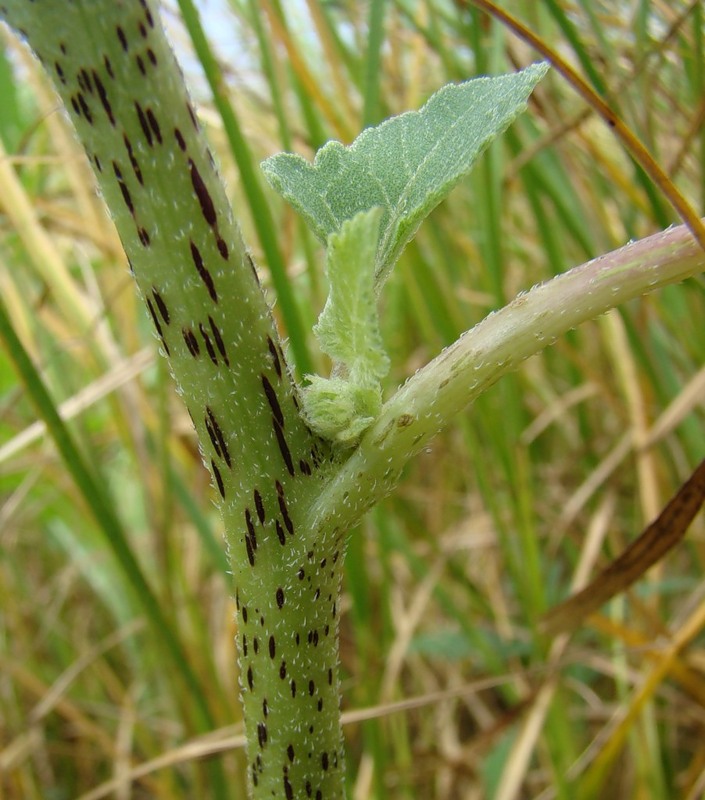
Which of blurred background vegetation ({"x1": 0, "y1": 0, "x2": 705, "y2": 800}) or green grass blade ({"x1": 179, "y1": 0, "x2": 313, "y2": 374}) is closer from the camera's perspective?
green grass blade ({"x1": 179, "y1": 0, "x2": 313, "y2": 374})

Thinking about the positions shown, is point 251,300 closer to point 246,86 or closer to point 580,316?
point 580,316

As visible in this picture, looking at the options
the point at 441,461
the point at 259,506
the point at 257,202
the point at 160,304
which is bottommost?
the point at 441,461

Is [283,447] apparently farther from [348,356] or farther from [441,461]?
[441,461]

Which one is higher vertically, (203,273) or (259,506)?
(203,273)

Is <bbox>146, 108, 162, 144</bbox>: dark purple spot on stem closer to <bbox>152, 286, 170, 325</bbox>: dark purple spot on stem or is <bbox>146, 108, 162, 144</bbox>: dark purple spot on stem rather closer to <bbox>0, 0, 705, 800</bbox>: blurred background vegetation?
<bbox>152, 286, 170, 325</bbox>: dark purple spot on stem

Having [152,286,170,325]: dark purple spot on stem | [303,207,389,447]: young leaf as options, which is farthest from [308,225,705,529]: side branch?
[152,286,170,325]: dark purple spot on stem

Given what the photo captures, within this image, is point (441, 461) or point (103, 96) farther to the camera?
point (441, 461)

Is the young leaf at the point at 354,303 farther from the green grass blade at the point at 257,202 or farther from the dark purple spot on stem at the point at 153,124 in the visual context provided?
the green grass blade at the point at 257,202

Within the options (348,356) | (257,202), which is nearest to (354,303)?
(348,356)
